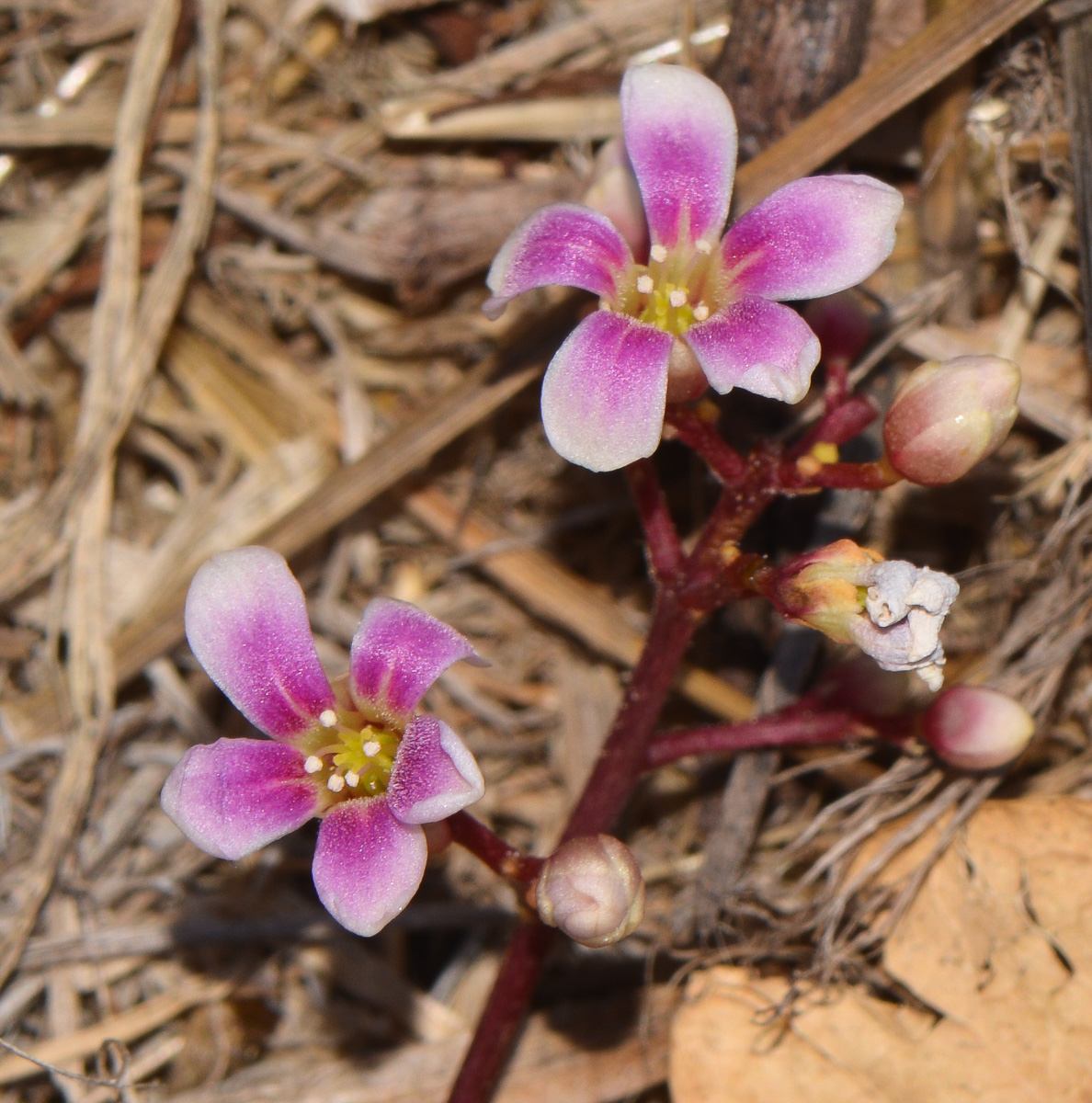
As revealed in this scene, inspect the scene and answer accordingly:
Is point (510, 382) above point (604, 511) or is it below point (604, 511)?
above

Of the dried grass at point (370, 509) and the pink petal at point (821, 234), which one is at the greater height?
the pink petal at point (821, 234)

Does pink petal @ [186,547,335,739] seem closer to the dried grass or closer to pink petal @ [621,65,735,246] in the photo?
the dried grass

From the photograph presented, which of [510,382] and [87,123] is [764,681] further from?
[87,123]

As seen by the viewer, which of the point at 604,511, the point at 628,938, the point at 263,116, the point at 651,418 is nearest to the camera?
the point at 651,418

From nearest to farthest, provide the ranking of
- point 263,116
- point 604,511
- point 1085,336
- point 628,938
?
point 1085,336, point 628,938, point 604,511, point 263,116

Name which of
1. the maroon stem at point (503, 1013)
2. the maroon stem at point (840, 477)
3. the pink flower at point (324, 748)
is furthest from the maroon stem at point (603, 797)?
the pink flower at point (324, 748)

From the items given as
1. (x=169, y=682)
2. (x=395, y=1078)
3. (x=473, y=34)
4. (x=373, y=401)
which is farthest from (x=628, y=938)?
(x=473, y=34)

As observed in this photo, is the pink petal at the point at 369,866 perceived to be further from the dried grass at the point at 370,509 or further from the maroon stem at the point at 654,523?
the dried grass at the point at 370,509
